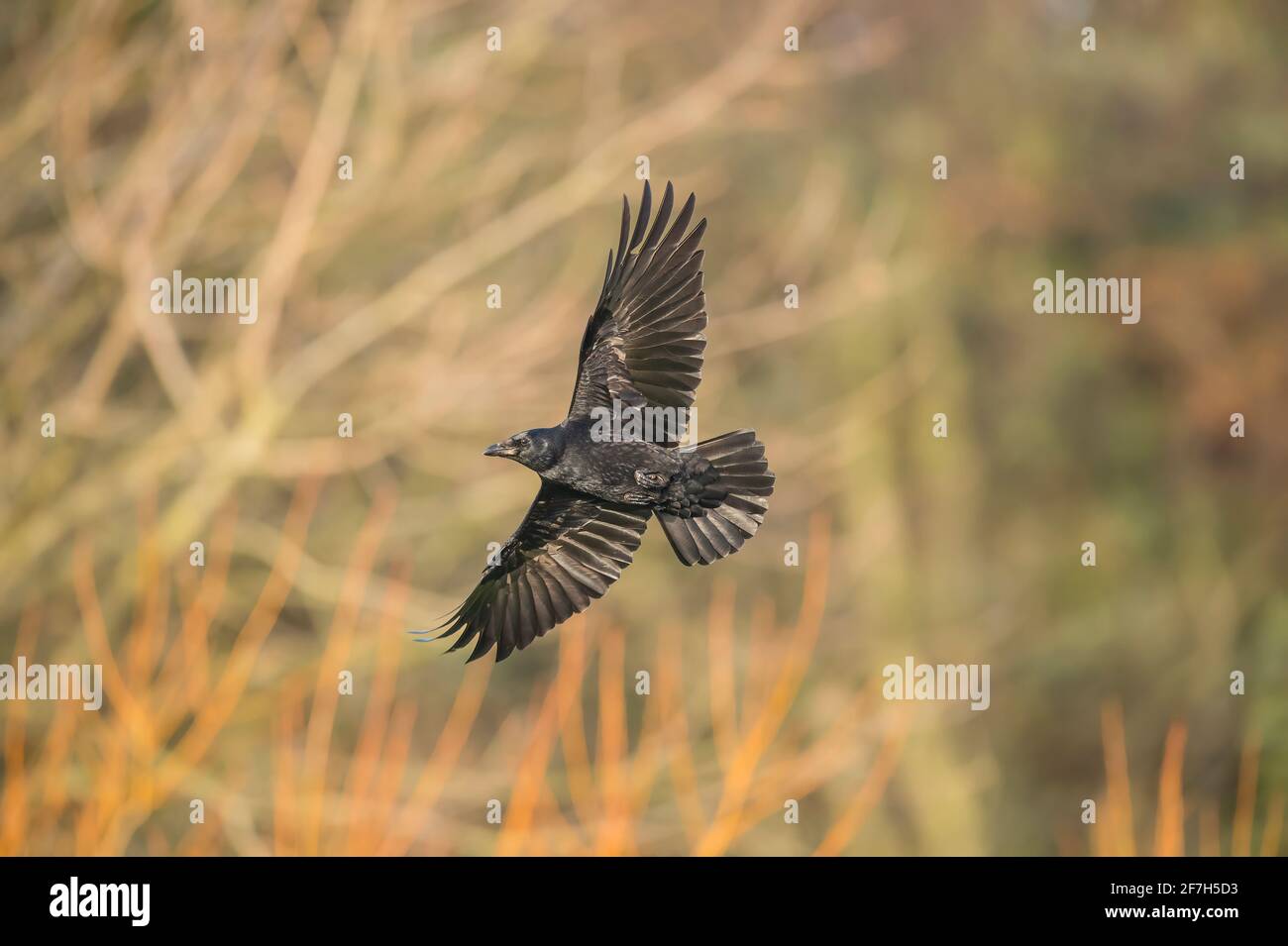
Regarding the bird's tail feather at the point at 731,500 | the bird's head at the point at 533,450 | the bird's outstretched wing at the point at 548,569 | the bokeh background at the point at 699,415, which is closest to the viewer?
the bird's head at the point at 533,450

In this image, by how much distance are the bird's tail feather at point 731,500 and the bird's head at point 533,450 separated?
43 cm

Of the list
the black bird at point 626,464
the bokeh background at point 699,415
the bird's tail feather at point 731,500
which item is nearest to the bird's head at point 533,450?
the black bird at point 626,464

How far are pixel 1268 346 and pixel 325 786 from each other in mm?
9755

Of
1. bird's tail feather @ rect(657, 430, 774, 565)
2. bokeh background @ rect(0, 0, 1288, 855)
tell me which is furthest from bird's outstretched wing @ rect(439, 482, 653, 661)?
bokeh background @ rect(0, 0, 1288, 855)

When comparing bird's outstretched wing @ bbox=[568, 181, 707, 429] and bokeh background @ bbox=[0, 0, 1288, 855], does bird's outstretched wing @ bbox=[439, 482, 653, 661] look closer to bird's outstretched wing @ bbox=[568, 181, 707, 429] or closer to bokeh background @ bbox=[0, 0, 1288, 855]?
bird's outstretched wing @ bbox=[568, 181, 707, 429]

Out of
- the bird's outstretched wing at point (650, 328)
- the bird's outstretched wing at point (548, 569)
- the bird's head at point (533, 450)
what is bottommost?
the bird's outstretched wing at point (548, 569)

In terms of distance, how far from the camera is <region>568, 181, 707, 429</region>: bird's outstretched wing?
4.79 metres

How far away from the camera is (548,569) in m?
5.27

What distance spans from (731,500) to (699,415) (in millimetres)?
7027

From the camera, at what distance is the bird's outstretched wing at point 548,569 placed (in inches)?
203

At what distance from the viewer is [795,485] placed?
1341cm

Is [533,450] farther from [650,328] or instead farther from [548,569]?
[548,569]

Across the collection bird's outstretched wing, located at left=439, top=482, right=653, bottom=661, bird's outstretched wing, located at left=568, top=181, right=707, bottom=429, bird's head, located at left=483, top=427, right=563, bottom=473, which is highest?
bird's outstretched wing, located at left=568, top=181, right=707, bottom=429

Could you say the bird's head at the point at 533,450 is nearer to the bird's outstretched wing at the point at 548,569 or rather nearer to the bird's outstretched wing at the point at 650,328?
the bird's outstretched wing at the point at 650,328
